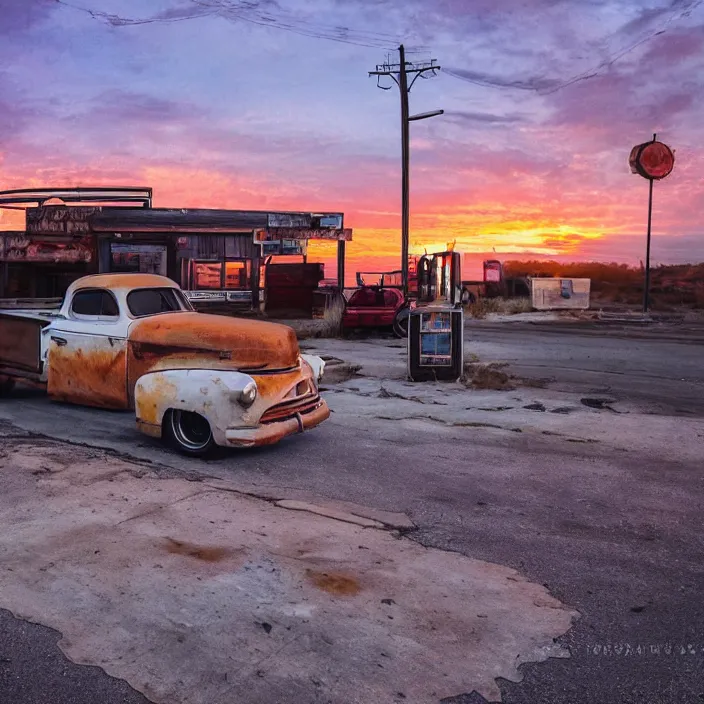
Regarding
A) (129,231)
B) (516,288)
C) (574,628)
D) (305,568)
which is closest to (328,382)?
(305,568)

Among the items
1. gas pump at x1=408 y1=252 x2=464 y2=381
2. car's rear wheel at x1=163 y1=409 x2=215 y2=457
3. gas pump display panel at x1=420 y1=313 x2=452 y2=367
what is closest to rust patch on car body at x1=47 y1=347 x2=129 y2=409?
car's rear wheel at x1=163 y1=409 x2=215 y2=457

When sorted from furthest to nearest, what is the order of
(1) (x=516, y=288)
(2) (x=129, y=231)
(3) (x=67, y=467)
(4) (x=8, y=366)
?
(1) (x=516, y=288) < (2) (x=129, y=231) < (4) (x=8, y=366) < (3) (x=67, y=467)

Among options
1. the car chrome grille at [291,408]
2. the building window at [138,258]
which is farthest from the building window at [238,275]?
the car chrome grille at [291,408]

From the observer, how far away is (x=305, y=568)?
414 cm

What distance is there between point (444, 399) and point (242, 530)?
18.6 feet

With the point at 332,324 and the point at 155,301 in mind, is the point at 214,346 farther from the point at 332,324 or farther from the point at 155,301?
the point at 332,324

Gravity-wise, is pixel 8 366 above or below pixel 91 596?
above

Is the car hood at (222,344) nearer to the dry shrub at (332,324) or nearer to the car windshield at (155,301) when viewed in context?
the car windshield at (155,301)

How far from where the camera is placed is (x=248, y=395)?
20.5ft

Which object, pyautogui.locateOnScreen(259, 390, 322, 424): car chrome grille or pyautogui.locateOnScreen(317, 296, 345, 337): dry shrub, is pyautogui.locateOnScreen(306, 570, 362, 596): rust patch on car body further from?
pyautogui.locateOnScreen(317, 296, 345, 337): dry shrub

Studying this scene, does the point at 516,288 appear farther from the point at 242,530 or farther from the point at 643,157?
the point at 242,530

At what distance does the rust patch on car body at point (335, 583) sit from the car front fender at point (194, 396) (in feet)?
8.08

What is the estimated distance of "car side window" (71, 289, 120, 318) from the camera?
7816mm

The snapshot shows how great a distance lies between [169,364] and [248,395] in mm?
1081
